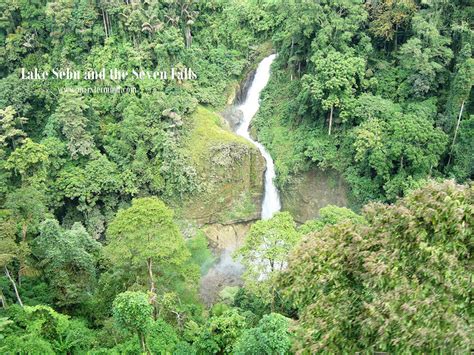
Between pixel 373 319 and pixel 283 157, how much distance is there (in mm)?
20767

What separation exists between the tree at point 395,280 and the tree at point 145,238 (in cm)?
944

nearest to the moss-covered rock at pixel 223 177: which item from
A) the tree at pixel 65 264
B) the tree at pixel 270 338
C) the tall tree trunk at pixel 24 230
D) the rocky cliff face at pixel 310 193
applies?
the rocky cliff face at pixel 310 193

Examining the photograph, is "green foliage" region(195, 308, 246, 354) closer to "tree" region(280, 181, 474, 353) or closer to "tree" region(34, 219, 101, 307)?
"tree" region(34, 219, 101, 307)

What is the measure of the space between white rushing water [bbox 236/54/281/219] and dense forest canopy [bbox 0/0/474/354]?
81cm

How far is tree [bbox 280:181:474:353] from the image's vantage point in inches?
189

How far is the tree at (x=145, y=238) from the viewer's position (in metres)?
14.9

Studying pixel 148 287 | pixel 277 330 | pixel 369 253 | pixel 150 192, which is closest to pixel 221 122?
pixel 150 192

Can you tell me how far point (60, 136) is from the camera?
81.4 ft

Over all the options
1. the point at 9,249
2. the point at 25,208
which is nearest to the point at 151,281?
the point at 9,249

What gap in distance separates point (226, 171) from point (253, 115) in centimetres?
595

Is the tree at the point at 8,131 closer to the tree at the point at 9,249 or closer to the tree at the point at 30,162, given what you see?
the tree at the point at 30,162

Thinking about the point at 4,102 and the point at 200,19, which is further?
the point at 200,19

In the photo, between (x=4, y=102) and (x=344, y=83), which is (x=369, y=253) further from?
(x=4, y=102)

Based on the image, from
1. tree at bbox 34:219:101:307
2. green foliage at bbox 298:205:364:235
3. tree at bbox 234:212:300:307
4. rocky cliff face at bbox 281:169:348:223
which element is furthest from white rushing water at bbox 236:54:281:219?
tree at bbox 34:219:101:307
